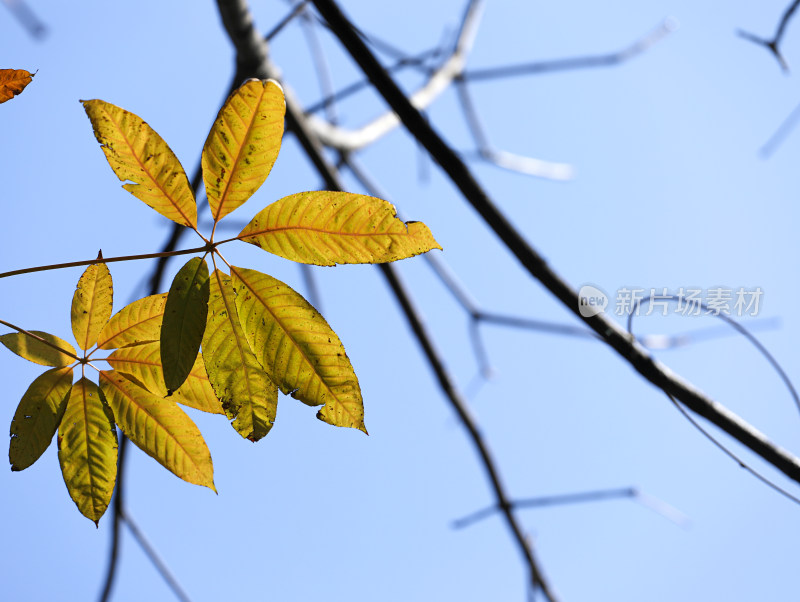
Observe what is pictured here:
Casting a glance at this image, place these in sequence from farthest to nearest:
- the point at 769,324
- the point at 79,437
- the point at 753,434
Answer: the point at 769,324 < the point at 753,434 < the point at 79,437

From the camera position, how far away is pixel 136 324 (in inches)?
26.8

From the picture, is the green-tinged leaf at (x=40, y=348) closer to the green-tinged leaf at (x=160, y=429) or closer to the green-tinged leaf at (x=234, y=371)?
the green-tinged leaf at (x=160, y=429)

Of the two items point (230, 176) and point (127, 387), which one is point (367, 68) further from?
point (127, 387)

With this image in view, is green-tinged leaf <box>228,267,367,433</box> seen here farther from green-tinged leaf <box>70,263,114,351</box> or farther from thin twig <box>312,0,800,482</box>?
thin twig <box>312,0,800,482</box>

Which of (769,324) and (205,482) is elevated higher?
(769,324)

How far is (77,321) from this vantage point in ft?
2.23

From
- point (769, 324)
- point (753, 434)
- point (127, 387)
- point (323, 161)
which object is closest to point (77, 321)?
point (127, 387)

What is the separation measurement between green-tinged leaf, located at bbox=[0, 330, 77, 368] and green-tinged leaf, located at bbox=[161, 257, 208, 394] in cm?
20

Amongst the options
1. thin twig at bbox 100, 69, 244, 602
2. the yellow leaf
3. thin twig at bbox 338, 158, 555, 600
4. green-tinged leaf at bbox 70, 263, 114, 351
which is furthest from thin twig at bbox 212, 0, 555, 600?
green-tinged leaf at bbox 70, 263, 114, 351

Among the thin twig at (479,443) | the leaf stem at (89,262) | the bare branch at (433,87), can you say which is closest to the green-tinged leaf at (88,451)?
the leaf stem at (89,262)

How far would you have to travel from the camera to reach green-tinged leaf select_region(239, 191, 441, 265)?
23.0 inches

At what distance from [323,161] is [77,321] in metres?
0.85

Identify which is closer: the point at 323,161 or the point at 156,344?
the point at 156,344

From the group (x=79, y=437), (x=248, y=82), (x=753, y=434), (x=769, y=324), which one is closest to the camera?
(x=248, y=82)
